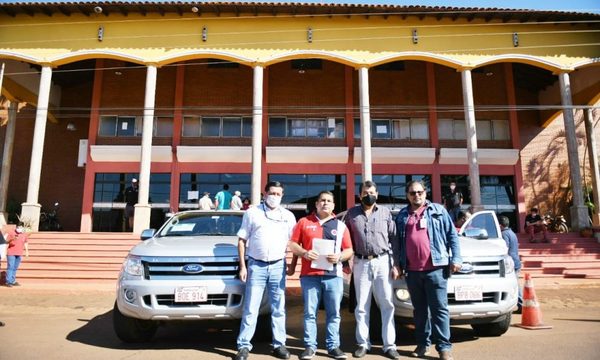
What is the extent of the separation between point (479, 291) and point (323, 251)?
1967 mm

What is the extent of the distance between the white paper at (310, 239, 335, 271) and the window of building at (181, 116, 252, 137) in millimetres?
14753

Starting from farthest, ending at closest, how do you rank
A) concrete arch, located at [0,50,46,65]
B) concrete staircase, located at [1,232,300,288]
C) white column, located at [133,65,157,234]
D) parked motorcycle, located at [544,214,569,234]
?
1. parked motorcycle, located at [544,214,569,234]
2. concrete arch, located at [0,50,46,65]
3. white column, located at [133,65,157,234]
4. concrete staircase, located at [1,232,300,288]

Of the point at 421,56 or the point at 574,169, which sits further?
the point at 421,56

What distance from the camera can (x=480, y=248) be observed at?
501 centimetres

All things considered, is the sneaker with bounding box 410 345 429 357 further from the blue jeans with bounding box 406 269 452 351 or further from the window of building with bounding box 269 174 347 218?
the window of building with bounding box 269 174 347 218

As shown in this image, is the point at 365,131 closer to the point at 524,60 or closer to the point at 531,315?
the point at 524,60

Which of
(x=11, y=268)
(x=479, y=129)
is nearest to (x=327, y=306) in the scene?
(x=11, y=268)

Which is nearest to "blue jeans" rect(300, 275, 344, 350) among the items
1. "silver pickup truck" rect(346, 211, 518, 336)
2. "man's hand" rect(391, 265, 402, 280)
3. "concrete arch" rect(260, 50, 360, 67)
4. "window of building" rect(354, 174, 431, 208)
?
"man's hand" rect(391, 265, 402, 280)

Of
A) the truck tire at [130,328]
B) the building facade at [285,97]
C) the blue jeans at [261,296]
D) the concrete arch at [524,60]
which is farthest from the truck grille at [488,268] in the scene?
the concrete arch at [524,60]

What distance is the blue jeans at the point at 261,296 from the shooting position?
4172 mm

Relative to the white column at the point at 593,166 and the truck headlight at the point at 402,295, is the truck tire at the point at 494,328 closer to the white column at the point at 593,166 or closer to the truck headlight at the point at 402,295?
the truck headlight at the point at 402,295

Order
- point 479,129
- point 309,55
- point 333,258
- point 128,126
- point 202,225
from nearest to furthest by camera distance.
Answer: point 333,258 < point 202,225 < point 309,55 < point 128,126 < point 479,129

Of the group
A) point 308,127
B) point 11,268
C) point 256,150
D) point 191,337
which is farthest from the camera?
point 308,127

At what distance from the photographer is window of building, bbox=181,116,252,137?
18.6 metres
